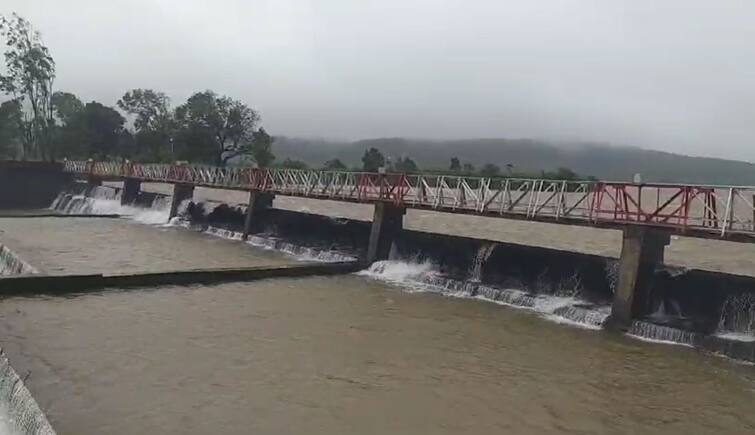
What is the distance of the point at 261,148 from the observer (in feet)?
232

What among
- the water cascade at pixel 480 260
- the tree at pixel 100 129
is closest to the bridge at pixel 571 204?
the water cascade at pixel 480 260

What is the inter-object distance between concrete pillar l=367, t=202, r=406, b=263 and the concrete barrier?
1262 mm

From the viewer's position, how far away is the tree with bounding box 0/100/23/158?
67.1 metres

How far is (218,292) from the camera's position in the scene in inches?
671

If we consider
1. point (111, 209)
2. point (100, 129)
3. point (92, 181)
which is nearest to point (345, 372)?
point (111, 209)

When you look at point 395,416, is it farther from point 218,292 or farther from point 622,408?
point 218,292

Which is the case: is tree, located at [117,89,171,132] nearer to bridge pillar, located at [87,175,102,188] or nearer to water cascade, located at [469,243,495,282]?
bridge pillar, located at [87,175,102,188]

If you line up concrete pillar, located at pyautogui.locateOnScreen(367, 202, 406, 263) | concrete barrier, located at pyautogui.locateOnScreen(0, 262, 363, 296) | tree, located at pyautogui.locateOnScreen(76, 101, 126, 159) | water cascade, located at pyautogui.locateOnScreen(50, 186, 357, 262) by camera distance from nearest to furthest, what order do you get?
concrete barrier, located at pyautogui.locateOnScreen(0, 262, 363, 296)
concrete pillar, located at pyautogui.locateOnScreen(367, 202, 406, 263)
water cascade, located at pyautogui.locateOnScreen(50, 186, 357, 262)
tree, located at pyautogui.locateOnScreen(76, 101, 126, 159)

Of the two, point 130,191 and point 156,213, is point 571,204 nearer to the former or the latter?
A: point 156,213

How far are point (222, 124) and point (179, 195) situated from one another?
34.1 meters

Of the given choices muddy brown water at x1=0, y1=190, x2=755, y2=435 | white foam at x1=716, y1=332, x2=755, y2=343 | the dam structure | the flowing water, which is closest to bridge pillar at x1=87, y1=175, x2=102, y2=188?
the dam structure

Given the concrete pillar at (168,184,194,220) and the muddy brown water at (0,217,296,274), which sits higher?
the concrete pillar at (168,184,194,220)

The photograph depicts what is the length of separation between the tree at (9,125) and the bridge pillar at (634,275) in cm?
6811

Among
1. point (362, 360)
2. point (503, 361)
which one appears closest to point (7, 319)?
point (362, 360)
